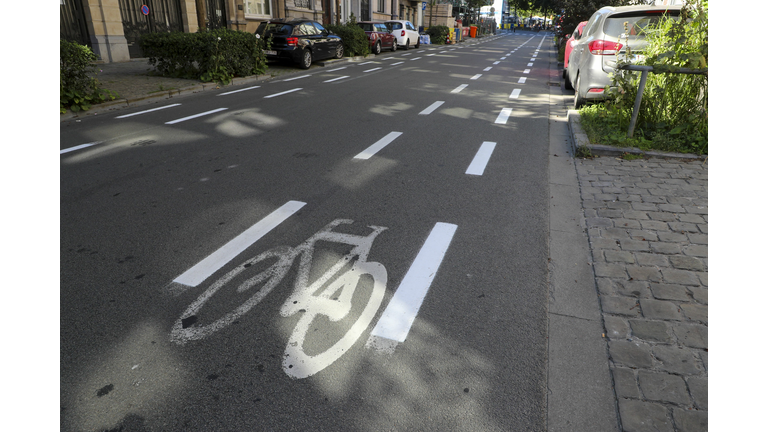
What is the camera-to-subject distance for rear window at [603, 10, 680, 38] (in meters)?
7.83

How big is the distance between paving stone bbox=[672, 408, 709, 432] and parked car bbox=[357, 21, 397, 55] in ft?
80.8

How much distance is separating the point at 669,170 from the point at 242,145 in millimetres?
5599

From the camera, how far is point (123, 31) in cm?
1778

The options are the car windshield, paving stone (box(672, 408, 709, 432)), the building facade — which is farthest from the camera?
the car windshield

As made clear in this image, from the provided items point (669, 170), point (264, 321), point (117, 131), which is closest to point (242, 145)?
point (117, 131)

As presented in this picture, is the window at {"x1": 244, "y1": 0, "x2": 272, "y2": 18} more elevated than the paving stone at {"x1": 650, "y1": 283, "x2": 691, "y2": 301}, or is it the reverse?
the window at {"x1": 244, "y1": 0, "x2": 272, "y2": 18}

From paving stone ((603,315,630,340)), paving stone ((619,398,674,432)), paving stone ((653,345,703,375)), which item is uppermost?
paving stone ((603,315,630,340))

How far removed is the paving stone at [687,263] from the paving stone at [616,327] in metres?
0.97

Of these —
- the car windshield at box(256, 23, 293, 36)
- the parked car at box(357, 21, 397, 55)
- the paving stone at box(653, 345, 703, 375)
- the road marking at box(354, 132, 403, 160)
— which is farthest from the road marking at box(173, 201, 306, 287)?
the parked car at box(357, 21, 397, 55)

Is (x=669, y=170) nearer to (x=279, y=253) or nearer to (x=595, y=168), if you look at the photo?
(x=595, y=168)

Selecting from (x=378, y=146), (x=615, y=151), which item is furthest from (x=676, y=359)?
(x=378, y=146)

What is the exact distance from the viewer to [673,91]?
6641 mm

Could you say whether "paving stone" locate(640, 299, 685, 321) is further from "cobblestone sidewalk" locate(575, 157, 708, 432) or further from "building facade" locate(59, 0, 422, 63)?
"building facade" locate(59, 0, 422, 63)

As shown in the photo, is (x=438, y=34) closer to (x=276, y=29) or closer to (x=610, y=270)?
(x=276, y=29)
